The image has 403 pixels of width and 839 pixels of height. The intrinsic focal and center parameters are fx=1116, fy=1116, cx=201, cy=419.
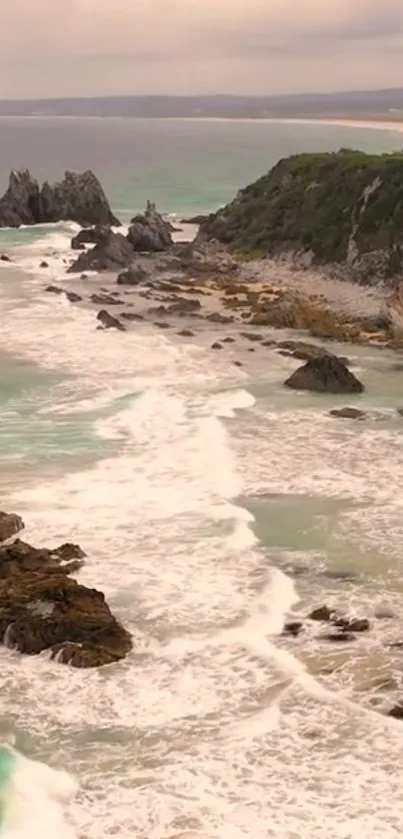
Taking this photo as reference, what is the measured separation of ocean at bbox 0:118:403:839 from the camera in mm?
16281

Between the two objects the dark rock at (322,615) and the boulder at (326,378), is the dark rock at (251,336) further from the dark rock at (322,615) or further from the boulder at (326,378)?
the dark rock at (322,615)

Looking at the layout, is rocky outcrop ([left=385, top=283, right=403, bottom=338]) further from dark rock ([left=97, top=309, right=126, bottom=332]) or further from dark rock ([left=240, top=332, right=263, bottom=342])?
dark rock ([left=97, top=309, right=126, bottom=332])

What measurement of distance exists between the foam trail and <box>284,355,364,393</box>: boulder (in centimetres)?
Result: 2369

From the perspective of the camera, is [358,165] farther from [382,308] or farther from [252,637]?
[252,637]

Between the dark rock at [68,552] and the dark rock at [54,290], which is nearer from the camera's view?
the dark rock at [68,552]

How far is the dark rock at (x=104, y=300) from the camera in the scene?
190 ft

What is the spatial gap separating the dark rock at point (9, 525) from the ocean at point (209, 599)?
408 mm

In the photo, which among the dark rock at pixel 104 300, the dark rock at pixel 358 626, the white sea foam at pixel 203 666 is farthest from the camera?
the dark rock at pixel 104 300

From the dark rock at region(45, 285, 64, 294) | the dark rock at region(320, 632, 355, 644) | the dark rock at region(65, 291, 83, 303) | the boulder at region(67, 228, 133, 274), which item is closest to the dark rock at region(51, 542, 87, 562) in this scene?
the dark rock at region(320, 632, 355, 644)

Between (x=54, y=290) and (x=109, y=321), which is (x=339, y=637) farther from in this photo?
(x=54, y=290)

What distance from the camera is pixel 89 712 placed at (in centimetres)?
1842

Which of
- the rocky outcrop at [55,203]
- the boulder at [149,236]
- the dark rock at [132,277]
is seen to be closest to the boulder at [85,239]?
the boulder at [149,236]

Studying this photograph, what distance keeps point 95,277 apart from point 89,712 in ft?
168

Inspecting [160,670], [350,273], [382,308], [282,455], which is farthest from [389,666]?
[350,273]
